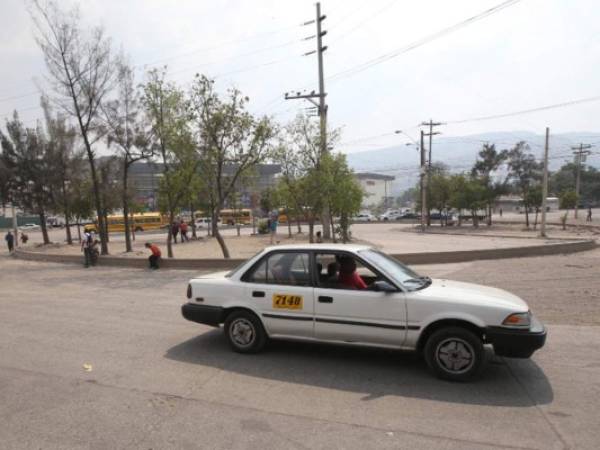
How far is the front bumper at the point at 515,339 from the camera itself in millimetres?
4613

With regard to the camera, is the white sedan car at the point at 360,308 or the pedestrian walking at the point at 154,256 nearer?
the white sedan car at the point at 360,308

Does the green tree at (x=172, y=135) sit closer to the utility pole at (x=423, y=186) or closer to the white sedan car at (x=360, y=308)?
the white sedan car at (x=360, y=308)

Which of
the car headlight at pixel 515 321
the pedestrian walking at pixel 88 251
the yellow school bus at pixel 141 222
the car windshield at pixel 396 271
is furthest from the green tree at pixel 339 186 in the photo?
the yellow school bus at pixel 141 222

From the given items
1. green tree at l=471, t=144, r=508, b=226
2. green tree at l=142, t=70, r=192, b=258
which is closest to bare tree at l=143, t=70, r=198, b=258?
green tree at l=142, t=70, r=192, b=258

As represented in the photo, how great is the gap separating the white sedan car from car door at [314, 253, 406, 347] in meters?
0.01

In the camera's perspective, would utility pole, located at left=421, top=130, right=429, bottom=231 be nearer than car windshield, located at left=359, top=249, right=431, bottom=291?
No

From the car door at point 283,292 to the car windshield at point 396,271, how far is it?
31.9 inches

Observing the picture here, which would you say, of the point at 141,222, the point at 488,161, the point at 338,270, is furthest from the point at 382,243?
the point at 488,161

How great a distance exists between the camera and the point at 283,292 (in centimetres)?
554

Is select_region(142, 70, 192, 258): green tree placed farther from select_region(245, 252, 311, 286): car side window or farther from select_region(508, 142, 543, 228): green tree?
select_region(508, 142, 543, 228): green tree

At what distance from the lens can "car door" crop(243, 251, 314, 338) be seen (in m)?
5.43

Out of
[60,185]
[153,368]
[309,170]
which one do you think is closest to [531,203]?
[309,170]

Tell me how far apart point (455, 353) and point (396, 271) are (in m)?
1.21

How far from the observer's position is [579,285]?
10.5 meters
